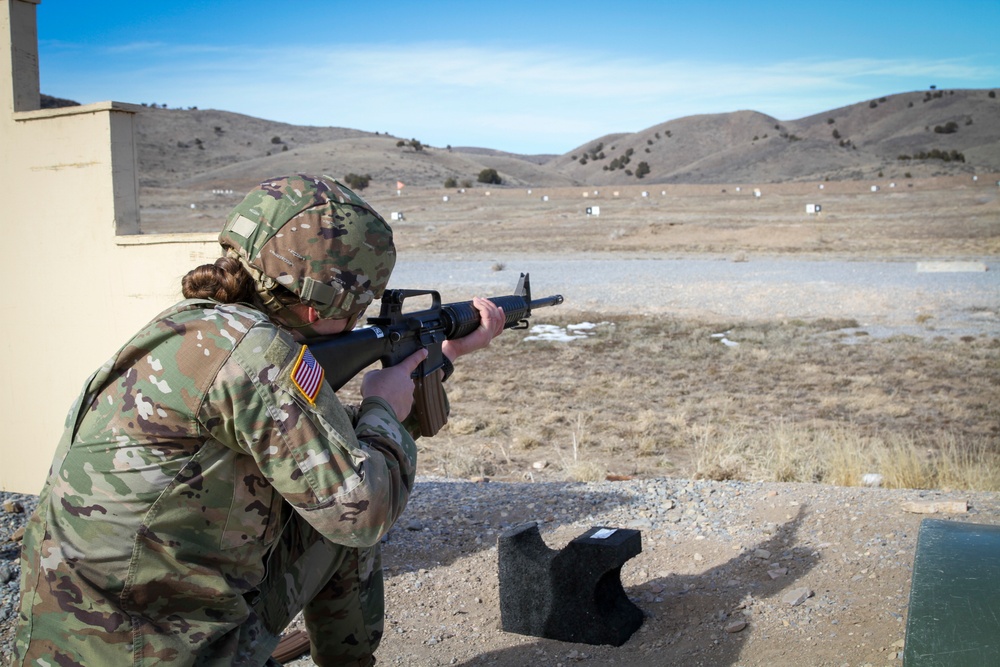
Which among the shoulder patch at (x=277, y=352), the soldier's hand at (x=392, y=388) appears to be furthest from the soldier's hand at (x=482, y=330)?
the shoulder patch at (x=277, y=352)

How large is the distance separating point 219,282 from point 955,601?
2203 millimetres

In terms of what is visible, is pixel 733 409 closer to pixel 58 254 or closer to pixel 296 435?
pixel 58 254

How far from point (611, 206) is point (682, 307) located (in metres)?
24.9

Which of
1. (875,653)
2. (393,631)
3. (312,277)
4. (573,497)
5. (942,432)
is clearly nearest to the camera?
(312,277)

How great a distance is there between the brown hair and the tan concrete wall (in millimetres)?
2837

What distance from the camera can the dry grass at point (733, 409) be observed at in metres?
6.33

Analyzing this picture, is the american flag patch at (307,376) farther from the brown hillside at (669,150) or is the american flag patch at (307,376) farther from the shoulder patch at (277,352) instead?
the brown hillside at (669,150)

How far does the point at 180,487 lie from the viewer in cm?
195

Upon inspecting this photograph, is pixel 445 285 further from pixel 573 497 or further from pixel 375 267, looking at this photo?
pixel 375 267

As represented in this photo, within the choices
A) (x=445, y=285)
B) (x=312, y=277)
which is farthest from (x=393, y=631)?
(x=445, y=285)

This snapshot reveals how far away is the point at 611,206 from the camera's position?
127ft

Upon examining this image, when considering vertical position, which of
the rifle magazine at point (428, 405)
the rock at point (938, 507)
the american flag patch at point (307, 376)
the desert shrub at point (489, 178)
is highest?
the desert shrub at point (489, 178)

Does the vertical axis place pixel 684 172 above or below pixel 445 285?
above

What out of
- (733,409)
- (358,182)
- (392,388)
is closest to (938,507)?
(392,388)
